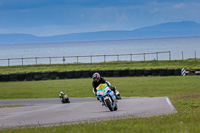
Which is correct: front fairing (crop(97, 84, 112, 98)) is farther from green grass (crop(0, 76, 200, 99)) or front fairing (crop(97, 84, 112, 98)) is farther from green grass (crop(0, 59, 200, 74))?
Answer: green grass (crop(0, 59, 200, 74))

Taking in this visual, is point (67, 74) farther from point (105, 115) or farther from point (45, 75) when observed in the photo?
point (105, 115)

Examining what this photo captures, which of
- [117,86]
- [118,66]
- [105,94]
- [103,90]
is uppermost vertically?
[118,66]

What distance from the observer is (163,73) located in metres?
41.2

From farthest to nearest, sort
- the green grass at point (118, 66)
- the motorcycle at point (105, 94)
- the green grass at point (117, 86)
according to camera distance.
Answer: the green grass at point (118, 66) < the green grass at point (117, 86) < the motorcycle at point (105, 94)

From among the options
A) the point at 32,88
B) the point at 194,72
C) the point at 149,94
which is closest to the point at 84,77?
the point at 32,88

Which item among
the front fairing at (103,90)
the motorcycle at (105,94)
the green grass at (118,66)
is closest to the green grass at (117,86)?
the motorcycle at (105,94)

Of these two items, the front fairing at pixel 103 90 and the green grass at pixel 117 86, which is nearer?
the front fairing at pixel 103 90

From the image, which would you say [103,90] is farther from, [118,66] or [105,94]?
[118,66]

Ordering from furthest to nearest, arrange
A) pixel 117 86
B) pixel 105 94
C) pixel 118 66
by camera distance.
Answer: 1. pixel 118 66
2. pixel 117 86
3. pixel 105 94

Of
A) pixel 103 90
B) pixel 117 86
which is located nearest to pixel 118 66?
pixel 117 86

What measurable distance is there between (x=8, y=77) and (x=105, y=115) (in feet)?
98.2

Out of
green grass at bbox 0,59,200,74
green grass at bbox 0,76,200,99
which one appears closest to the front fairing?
green grass at bbox 0,76,200,99

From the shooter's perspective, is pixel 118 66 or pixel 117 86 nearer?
pixel 117 86

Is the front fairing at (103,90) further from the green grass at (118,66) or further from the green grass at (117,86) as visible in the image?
the green grass at (118,66)
